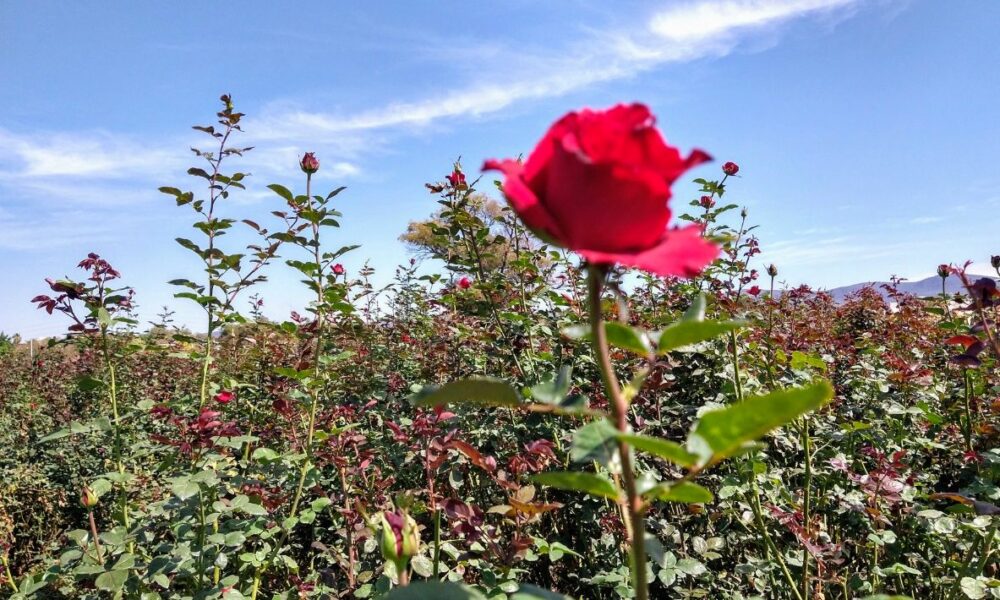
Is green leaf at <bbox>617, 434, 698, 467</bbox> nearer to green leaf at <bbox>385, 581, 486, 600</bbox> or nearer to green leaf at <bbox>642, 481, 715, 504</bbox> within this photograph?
green leaf at <bbox>642, 481, 715, 504</bbox>

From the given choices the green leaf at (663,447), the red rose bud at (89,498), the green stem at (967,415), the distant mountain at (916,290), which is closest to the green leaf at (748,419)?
the green leaf at (663,447)

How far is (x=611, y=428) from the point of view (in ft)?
1.54

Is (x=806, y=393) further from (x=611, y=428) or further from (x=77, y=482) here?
(x=77, y=482)

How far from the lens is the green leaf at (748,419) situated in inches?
15.0

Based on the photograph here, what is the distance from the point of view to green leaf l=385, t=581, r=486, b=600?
48 centimetres

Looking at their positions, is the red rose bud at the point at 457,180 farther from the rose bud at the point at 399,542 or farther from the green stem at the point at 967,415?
the green stem at the point at 967,415

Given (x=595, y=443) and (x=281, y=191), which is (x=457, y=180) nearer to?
(x=281, y=191)

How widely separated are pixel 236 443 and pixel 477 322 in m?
1.94

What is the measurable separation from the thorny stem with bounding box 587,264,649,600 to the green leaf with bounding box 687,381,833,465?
6cm

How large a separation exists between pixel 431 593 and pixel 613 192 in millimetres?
387

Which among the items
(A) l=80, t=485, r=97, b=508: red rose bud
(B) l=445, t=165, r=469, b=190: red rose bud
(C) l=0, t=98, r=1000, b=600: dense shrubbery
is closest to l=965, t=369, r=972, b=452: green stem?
(C) l=0, t=98, r=1000, b=600: dense shrubbery

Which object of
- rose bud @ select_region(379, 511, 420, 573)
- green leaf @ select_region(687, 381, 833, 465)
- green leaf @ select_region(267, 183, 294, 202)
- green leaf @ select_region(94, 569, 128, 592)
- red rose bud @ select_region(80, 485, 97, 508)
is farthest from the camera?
green leaf @ select_region(267, 183, 294, 202)

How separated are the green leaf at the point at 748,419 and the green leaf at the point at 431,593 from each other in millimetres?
241

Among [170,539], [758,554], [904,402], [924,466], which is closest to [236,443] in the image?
[170,539]
